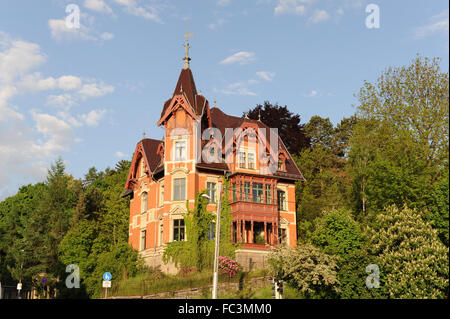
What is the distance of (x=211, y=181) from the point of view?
135 feet

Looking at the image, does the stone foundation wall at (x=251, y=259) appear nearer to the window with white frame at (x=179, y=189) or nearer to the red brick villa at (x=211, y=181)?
the red brick villa at (x=211, y=181)

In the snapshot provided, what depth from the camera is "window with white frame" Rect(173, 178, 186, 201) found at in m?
40.1

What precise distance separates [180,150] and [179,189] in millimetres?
3395

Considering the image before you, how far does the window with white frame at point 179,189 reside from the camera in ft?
131

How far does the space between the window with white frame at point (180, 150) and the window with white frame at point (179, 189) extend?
1.83 meters

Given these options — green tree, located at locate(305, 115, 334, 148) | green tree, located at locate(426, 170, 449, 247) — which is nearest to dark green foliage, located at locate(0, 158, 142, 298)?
green tree, located at locate(426, 170, 449, 247)

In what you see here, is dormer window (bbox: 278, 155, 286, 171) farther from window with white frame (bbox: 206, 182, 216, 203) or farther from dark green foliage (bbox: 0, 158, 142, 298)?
dark green foliage (bbox: 0, 158, 142, 298)

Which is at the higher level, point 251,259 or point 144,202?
point 144,202

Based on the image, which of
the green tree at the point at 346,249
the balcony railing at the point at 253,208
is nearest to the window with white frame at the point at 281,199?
the balcony railing at the point at 253,208

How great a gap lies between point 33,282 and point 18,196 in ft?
94.7

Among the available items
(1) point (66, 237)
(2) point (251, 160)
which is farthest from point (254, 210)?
(1) point (66, 237)

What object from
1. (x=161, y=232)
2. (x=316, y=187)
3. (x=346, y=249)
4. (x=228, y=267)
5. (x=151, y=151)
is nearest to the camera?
(x=346, y=249)

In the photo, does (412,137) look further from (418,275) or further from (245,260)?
(245,260)

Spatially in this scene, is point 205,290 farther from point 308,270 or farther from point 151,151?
point 151,151
